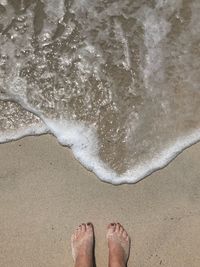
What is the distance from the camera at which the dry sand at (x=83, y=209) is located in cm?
288

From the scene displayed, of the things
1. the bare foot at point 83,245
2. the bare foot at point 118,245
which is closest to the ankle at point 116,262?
the bare foot at point 118,245

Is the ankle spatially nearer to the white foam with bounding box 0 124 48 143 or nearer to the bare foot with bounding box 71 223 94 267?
the bare foot with bounding box 71 223 94 267

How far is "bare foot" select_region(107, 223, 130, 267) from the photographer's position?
9.31 ft

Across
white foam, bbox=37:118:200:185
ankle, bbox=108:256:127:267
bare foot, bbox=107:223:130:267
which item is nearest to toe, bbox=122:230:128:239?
bare foot, bbox=107:223:130:267

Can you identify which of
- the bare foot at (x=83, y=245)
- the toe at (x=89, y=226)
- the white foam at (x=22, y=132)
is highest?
the white foam at (x=22, y=132)

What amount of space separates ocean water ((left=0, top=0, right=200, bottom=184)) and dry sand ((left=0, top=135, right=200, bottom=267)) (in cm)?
12

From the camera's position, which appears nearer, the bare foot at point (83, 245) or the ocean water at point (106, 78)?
the bare foot at point (83, 245)

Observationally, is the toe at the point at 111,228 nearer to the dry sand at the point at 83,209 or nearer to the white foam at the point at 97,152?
the dry sand at the point at 83,209

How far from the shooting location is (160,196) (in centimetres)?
291

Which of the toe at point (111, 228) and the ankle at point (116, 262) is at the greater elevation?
the toe at point (111, 228)

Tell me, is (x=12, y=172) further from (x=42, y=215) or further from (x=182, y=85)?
(x=182, y=85)

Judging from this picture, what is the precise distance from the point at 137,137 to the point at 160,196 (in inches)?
17.4

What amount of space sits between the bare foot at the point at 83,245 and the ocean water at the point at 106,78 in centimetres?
38

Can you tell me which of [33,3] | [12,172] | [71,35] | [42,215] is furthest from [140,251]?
[33,3]
